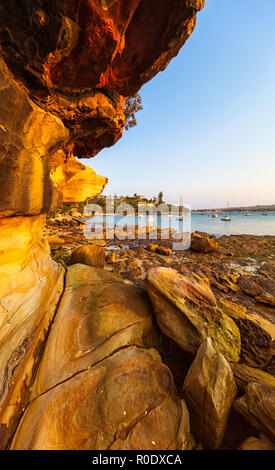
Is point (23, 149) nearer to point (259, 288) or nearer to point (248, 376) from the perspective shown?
point (248, 376)

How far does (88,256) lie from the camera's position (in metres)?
5.71

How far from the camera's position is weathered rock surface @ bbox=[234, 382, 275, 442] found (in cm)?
160

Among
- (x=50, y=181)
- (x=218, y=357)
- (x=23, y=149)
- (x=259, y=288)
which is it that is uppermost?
(x=23, y=149)

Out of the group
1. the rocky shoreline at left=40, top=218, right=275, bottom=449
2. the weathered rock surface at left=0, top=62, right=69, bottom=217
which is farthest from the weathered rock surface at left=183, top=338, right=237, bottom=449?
the weathered rock surface at left=0, top=62, right=69, bottom=217

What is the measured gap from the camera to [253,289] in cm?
557

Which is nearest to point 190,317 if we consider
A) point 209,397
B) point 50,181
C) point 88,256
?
point 209,397

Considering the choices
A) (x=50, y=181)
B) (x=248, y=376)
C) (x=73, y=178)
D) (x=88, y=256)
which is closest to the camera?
(x=248, y=376)

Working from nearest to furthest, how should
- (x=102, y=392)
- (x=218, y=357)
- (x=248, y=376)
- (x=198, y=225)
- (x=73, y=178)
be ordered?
1. (x=102, y=392)
2. (x=218, y=357)
3. (x=248, y=376)
4. (x=73, y=178)
5. (x=198, y=225)

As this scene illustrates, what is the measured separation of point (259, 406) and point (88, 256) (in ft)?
17.6

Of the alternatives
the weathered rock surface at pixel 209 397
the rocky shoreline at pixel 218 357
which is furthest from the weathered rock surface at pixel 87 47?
the weathered rock surface at pixel 209 397

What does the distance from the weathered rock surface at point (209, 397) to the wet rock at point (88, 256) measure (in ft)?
15.0

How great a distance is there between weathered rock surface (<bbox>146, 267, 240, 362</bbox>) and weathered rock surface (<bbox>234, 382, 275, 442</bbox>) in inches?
22.6

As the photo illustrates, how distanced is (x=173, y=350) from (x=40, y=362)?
2267mm

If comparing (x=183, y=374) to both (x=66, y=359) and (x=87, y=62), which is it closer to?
(x=66, y=359)
